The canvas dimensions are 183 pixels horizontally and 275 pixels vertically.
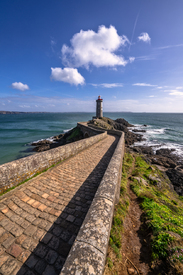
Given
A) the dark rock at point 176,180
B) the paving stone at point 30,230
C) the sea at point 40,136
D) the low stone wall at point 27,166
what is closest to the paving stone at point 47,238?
the paving stone at point 30,230

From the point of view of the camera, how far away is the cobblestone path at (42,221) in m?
2.13

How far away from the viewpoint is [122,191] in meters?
5.41

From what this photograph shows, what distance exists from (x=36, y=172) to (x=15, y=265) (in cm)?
328

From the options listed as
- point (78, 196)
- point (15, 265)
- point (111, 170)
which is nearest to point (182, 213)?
point (111, 170)

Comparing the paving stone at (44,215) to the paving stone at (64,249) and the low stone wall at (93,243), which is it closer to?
the paving stone at (64,249)

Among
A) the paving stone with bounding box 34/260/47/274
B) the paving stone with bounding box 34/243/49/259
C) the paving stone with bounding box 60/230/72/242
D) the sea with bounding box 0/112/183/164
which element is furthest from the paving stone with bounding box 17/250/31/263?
the sea with bounding box 0/112/183/164

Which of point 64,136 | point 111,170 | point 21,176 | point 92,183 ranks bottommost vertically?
point 64,136

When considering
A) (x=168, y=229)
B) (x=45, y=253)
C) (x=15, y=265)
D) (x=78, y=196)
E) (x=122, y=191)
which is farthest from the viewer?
(x=122, y=191)

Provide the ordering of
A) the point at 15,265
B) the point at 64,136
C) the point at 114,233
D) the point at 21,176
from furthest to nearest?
1. the point at 64,136
2. the point at 21,176
3. the point at 114,233
4. the point at 15,265

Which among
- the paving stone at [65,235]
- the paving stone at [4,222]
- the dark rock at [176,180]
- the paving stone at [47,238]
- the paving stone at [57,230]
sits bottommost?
the dark rock at [176,180]

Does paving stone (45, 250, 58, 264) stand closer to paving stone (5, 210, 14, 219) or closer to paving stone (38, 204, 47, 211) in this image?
paving stone (38, 204, 47, 211)

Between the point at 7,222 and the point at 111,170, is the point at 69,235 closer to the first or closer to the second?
the point at 7,222

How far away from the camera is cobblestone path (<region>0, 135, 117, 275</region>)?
2.13 m

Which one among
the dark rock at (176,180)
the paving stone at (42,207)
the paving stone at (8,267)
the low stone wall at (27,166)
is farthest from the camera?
the dark rock at (176,180)
